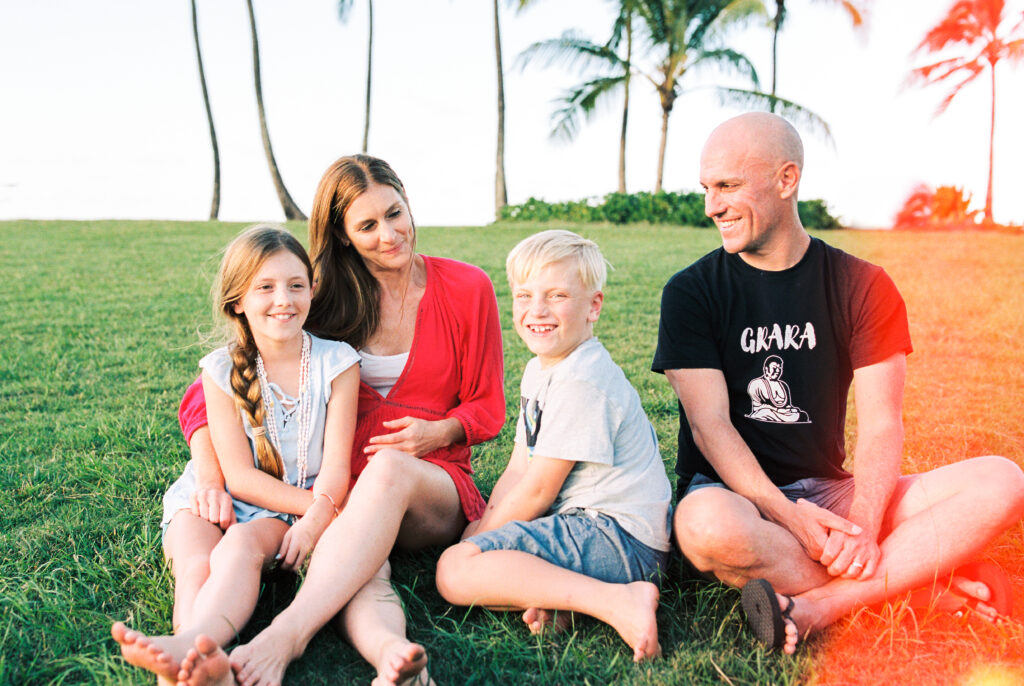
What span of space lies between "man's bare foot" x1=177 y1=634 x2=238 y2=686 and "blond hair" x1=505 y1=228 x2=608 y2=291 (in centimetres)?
142

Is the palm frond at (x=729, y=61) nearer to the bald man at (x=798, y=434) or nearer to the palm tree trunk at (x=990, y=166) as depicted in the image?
the palm tree trunk at (x=990, y=166)

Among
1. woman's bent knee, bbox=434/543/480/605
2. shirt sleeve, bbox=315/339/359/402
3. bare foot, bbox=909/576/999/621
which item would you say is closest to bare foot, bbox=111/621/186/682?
woman's bent knee, bbox=434/543/480/605

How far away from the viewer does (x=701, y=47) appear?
82.3ft

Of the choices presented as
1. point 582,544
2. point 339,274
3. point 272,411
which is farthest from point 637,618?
point 339,274

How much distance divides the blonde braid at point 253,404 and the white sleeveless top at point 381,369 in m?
0.43

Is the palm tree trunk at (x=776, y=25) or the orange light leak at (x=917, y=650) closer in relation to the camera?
the orange light leak at (x=917, y=650)

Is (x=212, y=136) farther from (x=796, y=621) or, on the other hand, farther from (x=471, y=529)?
(x=796, y=621)

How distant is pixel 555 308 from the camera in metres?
2.69

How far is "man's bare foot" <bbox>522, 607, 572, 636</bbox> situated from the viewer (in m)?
2.50

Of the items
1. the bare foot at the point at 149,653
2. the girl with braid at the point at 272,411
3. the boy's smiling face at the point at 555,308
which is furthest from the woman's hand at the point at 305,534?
the boy's smiling face at the point at 555,308

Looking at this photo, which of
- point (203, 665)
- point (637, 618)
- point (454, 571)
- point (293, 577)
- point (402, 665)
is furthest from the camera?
point (293, 577)

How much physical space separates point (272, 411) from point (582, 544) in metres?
1.22

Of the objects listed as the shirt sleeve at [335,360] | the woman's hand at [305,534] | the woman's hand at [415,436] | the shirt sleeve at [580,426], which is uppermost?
the shirt sleeve at [335,360]

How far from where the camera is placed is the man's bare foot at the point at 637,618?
233 cm
